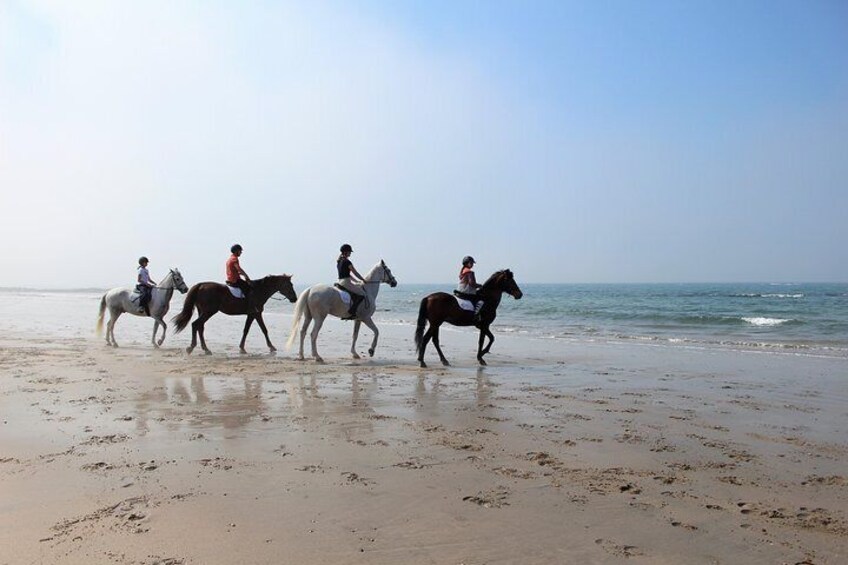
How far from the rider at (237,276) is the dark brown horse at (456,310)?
14.7ft

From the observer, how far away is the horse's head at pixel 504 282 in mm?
12383

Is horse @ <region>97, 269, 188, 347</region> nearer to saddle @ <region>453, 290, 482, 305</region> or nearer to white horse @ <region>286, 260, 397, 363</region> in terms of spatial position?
white horse @ <region>286, 260, 397, 363</region>

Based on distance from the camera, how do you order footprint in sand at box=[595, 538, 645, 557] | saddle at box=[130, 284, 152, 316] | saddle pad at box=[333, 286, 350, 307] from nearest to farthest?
footprint in sand at box=[595, 538, 645, 557]
saddle pad at box=[333, 286, 350, 307]
saddle at box=[130, 284, 152, 316]

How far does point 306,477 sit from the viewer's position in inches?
182

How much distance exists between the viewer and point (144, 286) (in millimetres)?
15281

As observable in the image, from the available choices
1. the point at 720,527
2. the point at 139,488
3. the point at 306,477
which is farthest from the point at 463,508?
the point at 139,488

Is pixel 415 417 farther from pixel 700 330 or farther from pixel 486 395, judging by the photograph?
pixel 700 330

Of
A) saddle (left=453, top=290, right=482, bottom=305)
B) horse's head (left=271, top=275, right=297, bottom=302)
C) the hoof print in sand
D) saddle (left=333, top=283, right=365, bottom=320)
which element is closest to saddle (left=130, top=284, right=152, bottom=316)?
horse's head (left=271, top=275, right=297, bottom=302)

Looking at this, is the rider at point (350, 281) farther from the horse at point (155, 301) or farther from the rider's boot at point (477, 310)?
the horse at point (155, 301)

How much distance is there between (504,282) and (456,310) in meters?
1.21

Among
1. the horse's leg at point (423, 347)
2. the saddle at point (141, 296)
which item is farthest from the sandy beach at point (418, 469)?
the saddle at point (141, 296)

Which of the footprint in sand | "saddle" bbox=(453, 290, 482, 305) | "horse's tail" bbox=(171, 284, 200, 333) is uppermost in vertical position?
"saddle" bbox=(453, 290, 482, 305)

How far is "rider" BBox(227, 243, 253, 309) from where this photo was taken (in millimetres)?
13531

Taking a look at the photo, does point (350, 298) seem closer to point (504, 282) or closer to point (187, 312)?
point (504, 282)
